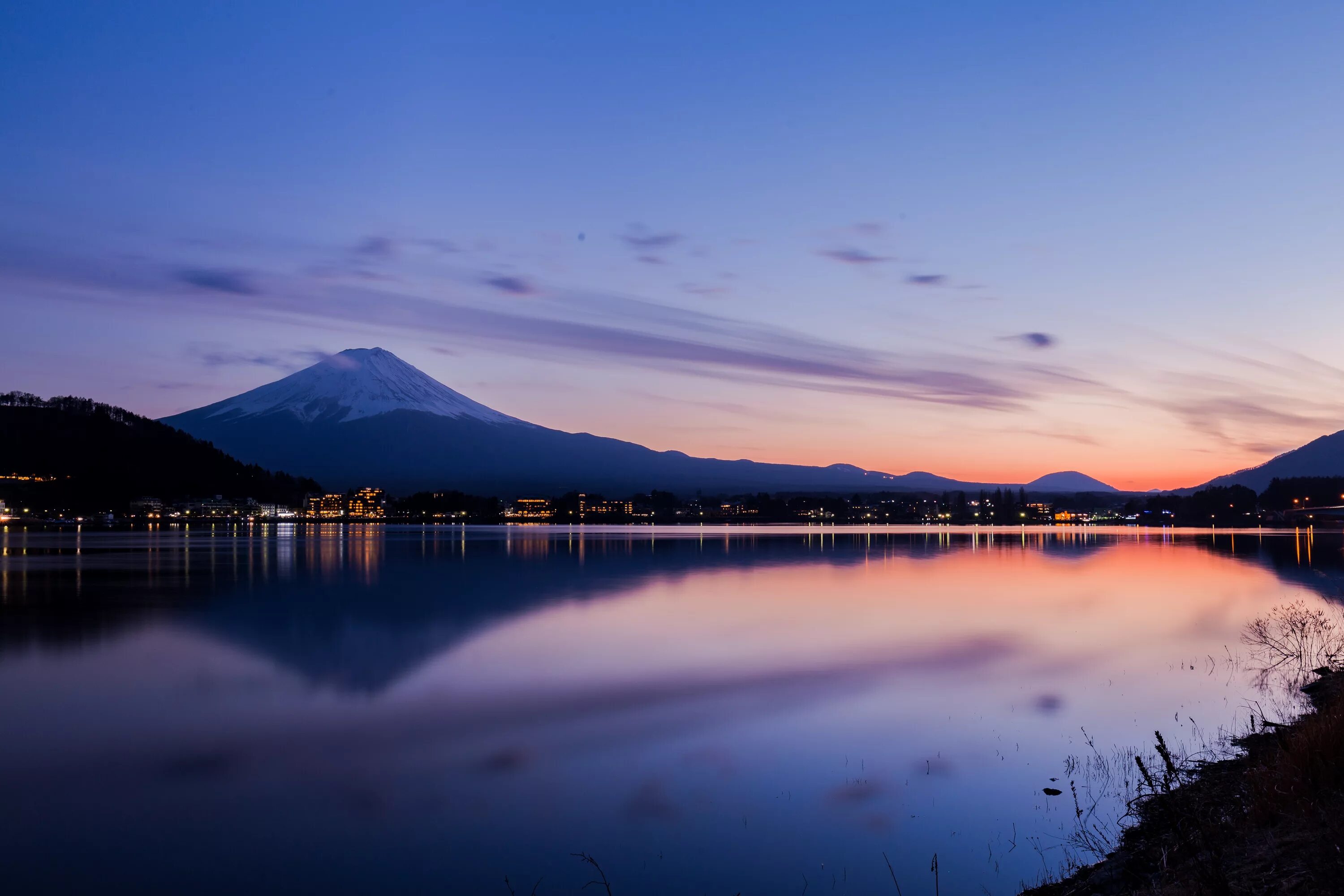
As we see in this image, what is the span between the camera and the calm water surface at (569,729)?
7422 millimetres

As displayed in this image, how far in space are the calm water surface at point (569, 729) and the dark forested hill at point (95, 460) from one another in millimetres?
131632

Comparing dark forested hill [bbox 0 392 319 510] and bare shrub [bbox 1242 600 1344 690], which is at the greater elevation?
dark forested hill [bbox 0 392 319 510]

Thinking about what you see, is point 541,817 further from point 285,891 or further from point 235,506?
point 235,506

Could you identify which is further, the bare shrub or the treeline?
the treeline

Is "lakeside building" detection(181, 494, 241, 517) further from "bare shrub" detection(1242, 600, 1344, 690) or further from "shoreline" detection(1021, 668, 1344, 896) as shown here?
"shoreline" detection(1021, 668, 1344, 896)

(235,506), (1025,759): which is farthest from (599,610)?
(235,506)

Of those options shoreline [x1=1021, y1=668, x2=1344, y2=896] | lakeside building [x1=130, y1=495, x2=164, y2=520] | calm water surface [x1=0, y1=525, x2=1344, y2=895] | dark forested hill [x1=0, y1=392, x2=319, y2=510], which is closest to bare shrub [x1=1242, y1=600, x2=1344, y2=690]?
calm water surface [x1=0, y1=525, x2=1344, y2=895]

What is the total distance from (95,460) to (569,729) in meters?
162

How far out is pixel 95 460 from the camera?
146125 mm

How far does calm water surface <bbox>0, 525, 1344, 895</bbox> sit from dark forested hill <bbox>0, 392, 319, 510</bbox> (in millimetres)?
131632

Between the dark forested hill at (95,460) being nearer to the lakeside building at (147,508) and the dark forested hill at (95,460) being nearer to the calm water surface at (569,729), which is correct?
the lakeside building at (147,508)

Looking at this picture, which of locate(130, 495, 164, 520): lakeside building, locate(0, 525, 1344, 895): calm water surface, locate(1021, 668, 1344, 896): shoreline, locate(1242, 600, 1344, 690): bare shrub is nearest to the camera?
locate(1021, 668, 1344, 896): shoreline

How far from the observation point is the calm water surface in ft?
24.3

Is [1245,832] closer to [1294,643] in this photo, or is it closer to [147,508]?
[1294,643]
